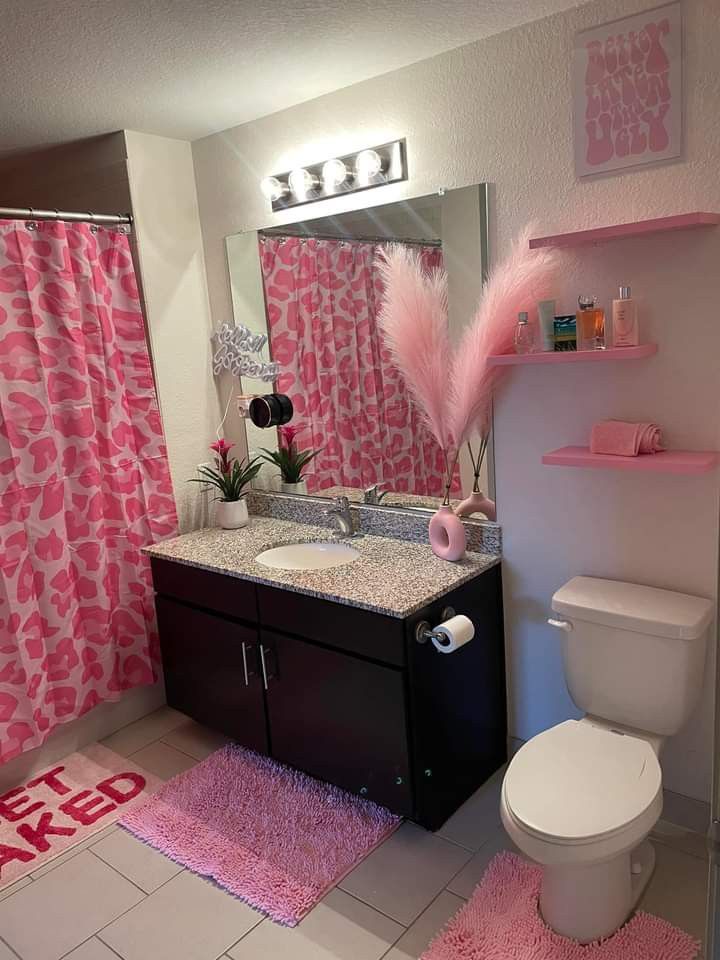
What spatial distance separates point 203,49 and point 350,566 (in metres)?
1.58

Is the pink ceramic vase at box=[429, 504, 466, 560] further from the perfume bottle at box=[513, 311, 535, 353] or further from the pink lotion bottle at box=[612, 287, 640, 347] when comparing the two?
the pink lotion bottle at box=[612, 287, 640, 347]

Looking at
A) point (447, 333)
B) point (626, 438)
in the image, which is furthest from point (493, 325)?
point (626, 438)

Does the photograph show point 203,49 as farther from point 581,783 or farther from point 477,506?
point 581,783

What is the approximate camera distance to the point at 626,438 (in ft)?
6.38

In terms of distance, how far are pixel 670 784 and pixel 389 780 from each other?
84cm

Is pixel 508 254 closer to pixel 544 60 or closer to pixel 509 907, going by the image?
pixel 544 60

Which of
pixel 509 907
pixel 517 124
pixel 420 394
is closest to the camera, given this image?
pixel 509 907

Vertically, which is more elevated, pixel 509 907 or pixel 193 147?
pixel 193 147

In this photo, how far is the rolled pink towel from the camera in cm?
193

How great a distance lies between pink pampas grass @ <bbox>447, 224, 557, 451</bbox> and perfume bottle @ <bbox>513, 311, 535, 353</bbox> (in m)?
0.05

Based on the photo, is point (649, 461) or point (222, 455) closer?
point (649, 461)

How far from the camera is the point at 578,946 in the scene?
180cm

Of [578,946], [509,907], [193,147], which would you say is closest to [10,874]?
[509,907]

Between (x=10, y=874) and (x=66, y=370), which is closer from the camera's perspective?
(x=10, y=874)
